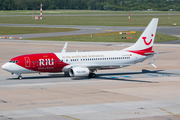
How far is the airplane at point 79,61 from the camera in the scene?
44.7 metres

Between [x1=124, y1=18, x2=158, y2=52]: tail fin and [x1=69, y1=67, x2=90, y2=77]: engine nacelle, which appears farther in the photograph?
[x1=124, y1=18, x2=158, y2=52]: tail fin

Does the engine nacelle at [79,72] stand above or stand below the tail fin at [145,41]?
below

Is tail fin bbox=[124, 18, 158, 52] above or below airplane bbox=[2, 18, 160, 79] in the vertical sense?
above

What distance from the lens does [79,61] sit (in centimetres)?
4659

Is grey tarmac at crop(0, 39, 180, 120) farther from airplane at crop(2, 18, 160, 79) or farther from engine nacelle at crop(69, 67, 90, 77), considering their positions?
airplane at crop(2, 18, 160, 79)

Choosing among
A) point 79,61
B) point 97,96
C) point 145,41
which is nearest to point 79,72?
point 79,61

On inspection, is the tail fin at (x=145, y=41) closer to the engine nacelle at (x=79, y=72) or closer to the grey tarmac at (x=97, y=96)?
the grey tarmac at (x=97, y=96)

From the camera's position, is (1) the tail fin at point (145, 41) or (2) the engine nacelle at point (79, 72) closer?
(2) the engine nacelle at point (79, 72)

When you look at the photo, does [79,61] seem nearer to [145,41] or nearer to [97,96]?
[145,41]

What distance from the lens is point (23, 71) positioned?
44.9 metres

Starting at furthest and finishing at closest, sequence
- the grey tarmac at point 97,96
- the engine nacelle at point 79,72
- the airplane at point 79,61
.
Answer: the airplane at point 79,61 → the engine nacelle at point 79,72 → the grey tarmac at point 97,96

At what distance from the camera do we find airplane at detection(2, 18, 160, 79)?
4472cm

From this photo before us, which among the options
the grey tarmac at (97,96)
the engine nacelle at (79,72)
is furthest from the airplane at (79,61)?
the grey tarmac at (97,96)

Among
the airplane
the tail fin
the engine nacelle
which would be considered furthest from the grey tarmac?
the tail fin
